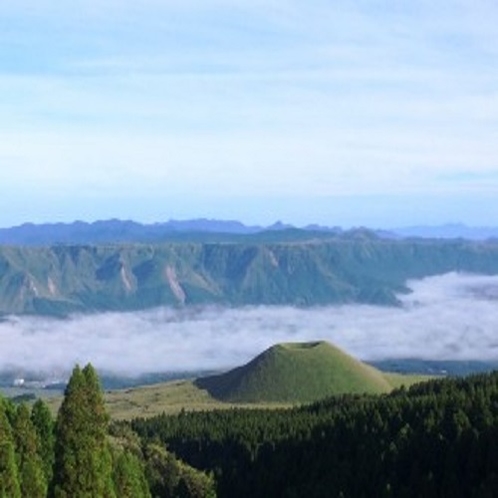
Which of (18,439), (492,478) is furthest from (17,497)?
(492,478)

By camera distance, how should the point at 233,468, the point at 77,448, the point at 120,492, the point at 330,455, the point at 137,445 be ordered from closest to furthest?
1. the point at 77,448
2. the point at 120,492
3. the point at 137,445
4. the point at 330,455
5. the point at 233,468

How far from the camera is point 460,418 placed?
16412 centimetres

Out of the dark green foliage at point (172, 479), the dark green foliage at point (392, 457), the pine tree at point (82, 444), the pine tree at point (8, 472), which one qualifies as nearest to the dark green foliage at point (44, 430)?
the pine tree at point (8, 472)

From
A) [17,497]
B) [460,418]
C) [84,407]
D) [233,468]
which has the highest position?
[84,407]

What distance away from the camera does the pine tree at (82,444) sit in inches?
2623

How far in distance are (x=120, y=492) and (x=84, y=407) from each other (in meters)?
18.2

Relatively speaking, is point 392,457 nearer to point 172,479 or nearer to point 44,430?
point 172,479

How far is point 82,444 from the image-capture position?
67.2m

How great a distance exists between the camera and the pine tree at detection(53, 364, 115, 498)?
66625 mm

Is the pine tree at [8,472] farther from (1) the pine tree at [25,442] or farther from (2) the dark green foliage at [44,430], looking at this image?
(2) the dark green foliage at [44,430]

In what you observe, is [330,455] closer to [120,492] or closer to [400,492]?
[400,492]

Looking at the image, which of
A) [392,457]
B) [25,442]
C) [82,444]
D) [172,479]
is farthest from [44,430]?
[392,457]

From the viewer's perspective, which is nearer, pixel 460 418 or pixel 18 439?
pixel 18 439

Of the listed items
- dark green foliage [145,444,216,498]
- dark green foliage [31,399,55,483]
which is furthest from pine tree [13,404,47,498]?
dark green foliage [145,444,216,498]
